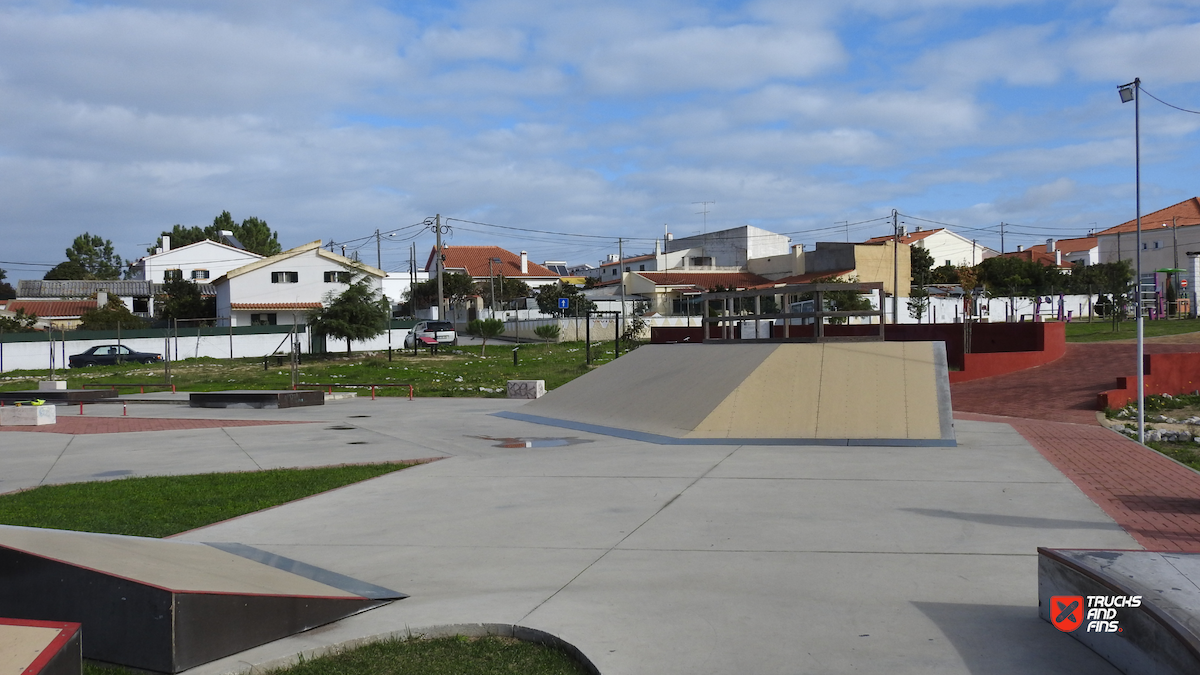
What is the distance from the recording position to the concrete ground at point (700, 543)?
5039mm

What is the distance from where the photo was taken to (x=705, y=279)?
240 ft

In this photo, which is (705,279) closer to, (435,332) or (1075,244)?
(435,332)

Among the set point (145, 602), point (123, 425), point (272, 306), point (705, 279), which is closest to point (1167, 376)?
point (145, 602)

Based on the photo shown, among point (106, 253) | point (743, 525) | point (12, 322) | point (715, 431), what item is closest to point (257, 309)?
point (12, 322)

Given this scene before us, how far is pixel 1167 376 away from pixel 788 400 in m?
12.0

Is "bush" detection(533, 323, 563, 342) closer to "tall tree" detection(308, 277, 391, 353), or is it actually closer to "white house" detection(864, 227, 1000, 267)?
"tall tree" detection(308, 277, 391, 353)

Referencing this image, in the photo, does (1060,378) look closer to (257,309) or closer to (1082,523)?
(1082,523)

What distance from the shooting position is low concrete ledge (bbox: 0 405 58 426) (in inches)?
715

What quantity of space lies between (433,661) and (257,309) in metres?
58.0

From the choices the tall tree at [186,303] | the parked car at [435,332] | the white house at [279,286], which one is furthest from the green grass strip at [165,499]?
the tall tree at [186,303]

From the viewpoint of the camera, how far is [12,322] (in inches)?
2117

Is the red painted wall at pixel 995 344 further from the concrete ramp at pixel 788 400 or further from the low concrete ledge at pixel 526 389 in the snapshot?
the concrete ramp at pixel 788 400

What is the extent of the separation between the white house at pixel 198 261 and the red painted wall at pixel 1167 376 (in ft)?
246

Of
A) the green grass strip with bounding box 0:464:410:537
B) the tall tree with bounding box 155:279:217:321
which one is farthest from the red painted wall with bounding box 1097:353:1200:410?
the tall tree with bounding box 155:279:217:321
